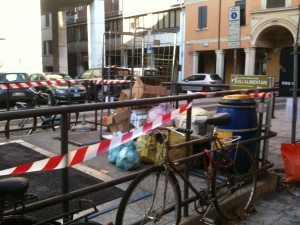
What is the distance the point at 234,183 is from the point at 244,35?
27768 mm

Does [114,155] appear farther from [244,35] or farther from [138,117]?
[244,35]

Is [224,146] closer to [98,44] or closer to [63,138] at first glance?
[63,138]

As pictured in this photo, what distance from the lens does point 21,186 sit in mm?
2002

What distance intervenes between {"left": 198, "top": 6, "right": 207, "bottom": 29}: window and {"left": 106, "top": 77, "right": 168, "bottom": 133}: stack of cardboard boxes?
90.5ft

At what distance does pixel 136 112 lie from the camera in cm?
650

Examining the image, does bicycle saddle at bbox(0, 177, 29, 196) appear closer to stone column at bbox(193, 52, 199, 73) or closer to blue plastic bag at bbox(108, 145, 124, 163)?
blue plastic bag at bbox(108, 145, 124, 163)

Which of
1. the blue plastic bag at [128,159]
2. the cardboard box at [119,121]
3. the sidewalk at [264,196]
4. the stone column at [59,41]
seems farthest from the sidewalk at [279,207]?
the stone column at [59,41]

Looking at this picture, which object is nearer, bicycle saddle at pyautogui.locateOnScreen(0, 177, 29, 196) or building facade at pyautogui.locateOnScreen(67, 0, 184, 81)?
bicycle saddle at pyautogui.locateOnScreen(0, 177, 29, 196)

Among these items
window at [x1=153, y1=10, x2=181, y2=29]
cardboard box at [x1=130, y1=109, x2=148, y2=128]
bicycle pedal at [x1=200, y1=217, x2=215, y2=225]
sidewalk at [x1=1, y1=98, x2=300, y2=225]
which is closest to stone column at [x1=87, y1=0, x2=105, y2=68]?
window at [x1=153, y1=10, x2=181, y2=29]

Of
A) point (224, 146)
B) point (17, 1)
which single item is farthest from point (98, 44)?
point (224, 146)

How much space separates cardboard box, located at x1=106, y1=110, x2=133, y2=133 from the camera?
21.7 feet

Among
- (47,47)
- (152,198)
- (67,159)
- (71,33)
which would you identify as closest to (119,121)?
(152,198)

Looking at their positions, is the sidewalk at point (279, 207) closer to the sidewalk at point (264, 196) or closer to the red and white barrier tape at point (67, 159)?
the sidewalk at point (264, 196)

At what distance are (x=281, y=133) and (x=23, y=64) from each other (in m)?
17.4
